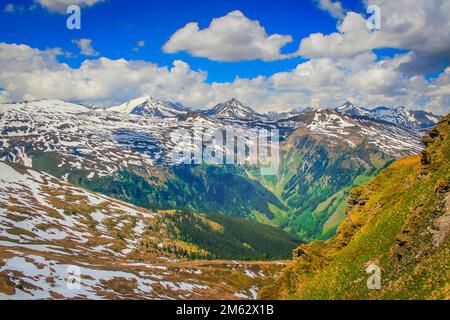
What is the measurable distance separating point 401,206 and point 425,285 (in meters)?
26.6

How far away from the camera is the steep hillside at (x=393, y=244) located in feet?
155

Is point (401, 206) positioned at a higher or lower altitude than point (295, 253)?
higher

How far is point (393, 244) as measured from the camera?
59.6 m

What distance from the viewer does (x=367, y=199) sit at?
8956 cm

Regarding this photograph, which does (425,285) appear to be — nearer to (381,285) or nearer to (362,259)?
(381,285)

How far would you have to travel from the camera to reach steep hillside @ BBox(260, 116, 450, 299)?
47.1 metres

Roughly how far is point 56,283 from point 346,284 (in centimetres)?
9786
